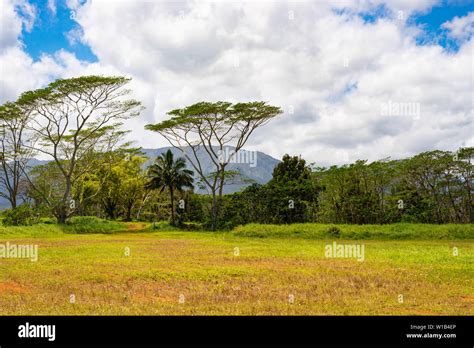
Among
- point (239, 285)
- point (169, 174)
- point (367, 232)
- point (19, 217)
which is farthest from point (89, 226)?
point (239, 285)

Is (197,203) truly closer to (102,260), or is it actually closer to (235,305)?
(102,260)

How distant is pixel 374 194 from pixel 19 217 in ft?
98.7

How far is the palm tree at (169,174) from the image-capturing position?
158 feet

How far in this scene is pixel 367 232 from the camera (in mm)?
28969

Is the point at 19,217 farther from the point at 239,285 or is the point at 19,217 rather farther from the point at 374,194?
the point at 239,285

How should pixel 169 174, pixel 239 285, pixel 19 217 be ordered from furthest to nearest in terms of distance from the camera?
1. pixel 169 174
2. pixel 19 217
3. pixel 239 285

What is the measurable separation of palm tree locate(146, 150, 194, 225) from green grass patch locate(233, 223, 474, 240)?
17.1 m

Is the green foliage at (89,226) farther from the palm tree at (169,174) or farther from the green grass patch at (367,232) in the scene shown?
the green grass patch at (367,232)

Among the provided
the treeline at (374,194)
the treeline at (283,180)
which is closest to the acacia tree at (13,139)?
the treeline at (283,180)

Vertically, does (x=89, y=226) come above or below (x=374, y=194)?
below

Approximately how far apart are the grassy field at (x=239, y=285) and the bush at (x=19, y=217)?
21.9 meters

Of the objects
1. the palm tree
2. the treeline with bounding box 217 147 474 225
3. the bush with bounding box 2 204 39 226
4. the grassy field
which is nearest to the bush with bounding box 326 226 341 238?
the treeline with bounding box 217 147 474 225
